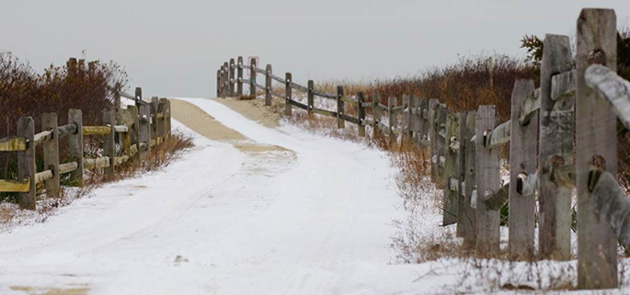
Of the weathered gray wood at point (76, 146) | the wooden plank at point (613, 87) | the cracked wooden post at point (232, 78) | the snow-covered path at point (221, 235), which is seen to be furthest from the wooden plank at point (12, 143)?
the cracked wooden post at point (232, 78)

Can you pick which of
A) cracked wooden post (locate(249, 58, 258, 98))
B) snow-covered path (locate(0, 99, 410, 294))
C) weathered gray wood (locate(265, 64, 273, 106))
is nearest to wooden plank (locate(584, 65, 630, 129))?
snow-covered path (locate(0, 99, 410, 294))

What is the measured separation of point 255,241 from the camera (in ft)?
28.3

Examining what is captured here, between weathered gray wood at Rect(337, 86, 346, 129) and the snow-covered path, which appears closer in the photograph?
the snow-covered path

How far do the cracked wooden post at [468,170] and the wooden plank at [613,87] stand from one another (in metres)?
3.63

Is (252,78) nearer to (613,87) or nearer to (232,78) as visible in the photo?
(232,78)

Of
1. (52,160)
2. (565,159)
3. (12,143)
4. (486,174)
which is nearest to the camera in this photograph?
(565,159)

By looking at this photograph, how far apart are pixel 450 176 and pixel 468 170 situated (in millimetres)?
1506

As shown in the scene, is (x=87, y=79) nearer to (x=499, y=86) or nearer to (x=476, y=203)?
(x=499, y=86)

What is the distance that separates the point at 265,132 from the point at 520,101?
20.4 meters

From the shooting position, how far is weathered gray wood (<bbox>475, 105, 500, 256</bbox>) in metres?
7.60

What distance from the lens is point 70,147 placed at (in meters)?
13.2

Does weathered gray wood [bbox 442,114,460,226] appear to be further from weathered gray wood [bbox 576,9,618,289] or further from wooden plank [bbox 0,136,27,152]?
wooden plank [bbox 0,136,27,152]

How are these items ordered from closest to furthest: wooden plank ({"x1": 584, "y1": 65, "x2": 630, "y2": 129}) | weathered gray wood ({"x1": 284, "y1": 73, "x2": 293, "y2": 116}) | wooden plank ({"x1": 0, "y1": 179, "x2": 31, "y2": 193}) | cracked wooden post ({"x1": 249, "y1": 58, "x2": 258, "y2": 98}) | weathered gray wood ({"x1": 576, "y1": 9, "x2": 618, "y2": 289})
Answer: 1. wooden plank ({"x1": 584, "y1": 65, "x2": 630, "y2": 129})
2. weathered gray wood ({"x1": 576, "y1": 9, "x2": 618, "y2": 289})
3. wooden plank ({"x1": 0, "y1": 179, "x2": 31, "y2": 193})
4. weathered gray wood ({"x1": 284, "y1": 73, "x2": 293, "y2": 116})
5. cracked wooden post ({"x1": 249, "y1": 58, "x2": 258, "y2": 98})

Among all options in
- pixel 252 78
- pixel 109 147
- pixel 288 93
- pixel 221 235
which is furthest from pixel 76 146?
pixel 252 78
